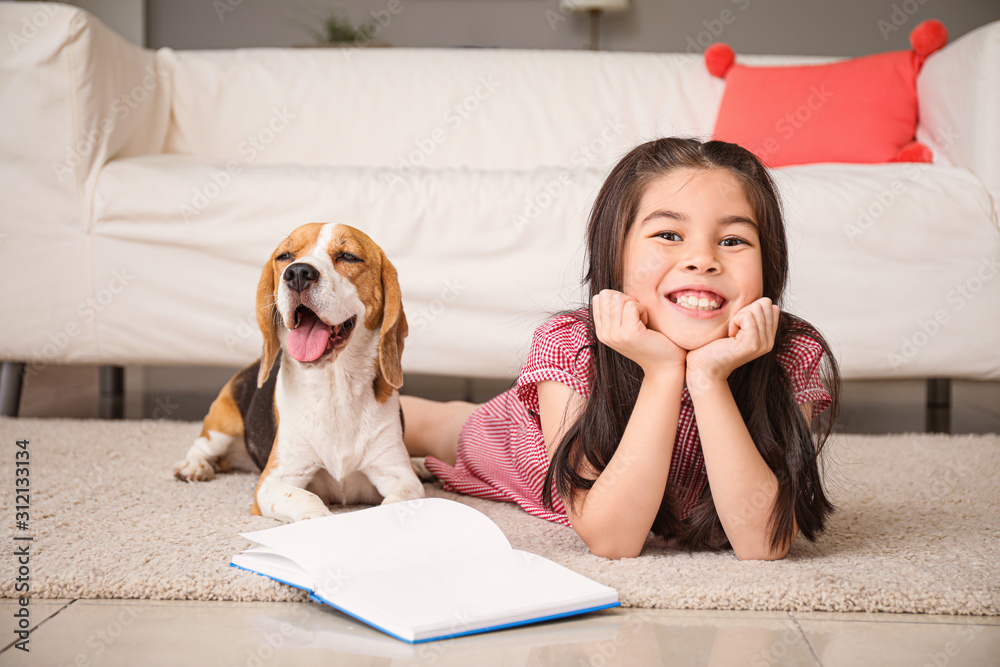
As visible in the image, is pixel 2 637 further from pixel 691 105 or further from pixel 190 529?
pixel 691 105

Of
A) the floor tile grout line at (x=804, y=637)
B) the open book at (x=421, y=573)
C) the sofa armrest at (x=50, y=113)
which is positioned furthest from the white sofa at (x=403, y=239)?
the floor tile grout line at (x=804, y=637)

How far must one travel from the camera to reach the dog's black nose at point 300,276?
1161 mm

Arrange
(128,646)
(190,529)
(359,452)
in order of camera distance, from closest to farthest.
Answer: (128,646), (190,529), (359,452)

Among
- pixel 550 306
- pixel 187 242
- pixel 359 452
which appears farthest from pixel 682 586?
pixel 187 242

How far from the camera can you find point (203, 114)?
2.79 meters

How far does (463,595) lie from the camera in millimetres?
843

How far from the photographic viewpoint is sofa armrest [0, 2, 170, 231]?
2033mm

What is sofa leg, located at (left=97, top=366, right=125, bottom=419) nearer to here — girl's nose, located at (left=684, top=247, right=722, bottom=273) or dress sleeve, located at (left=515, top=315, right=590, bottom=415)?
dress sleeve, located at (left=515, top=315, right=590, bottom=415)

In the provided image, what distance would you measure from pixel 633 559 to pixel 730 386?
0.26 m

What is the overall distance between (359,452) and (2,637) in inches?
21.7

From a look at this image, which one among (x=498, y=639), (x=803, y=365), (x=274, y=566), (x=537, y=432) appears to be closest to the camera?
(x=498, y=639)

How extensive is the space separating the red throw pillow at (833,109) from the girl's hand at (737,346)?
5.34ft

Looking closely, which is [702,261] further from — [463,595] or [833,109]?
[833,109]

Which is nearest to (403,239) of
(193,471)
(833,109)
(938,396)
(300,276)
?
(193,471)
